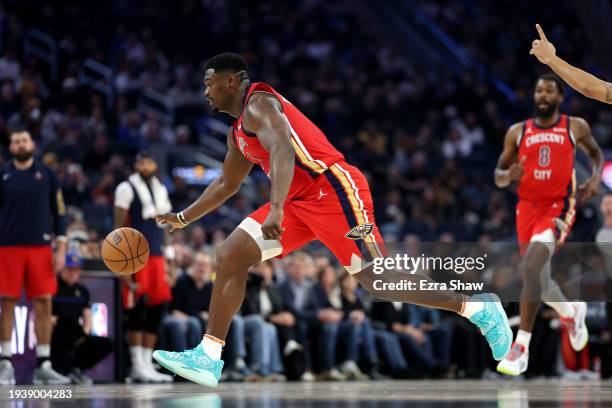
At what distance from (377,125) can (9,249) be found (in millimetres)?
12988

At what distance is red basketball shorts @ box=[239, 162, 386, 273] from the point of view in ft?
20.5

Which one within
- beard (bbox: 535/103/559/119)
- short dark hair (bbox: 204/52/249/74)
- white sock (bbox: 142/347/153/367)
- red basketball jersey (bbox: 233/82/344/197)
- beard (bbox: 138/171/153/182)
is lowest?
white sock (bbox: 142/347/153/367)

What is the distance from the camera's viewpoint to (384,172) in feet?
63.0

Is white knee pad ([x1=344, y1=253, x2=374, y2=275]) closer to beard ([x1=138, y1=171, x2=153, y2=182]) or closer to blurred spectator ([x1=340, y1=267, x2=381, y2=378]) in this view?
beard ([x1=138, y1=171, x2=153, y2=182])

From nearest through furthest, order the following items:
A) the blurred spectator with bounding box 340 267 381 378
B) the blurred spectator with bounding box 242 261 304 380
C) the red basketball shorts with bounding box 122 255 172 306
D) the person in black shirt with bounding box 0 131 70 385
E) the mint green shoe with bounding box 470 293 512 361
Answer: the mint green shoe with bounding box 470 293 512 361
the person in black shirt with bounding box 0 131 70 385
the red basketball shorts with bounding box 122 255 172 306
the blurred spectator with bounding box 242 261 304 380
the blurred spectator with bounding box 340 267 381 378

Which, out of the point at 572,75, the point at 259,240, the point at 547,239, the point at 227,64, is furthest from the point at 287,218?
the point at 547,239

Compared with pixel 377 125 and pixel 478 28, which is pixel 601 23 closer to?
pixel 478 28

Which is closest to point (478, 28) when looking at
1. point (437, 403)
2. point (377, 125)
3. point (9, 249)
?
point (377, 125)

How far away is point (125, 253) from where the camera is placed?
6.97 m

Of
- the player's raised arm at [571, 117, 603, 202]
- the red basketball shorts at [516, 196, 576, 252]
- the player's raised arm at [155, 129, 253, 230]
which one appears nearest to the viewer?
the player's raised arm at [155, 129, 253, 230]

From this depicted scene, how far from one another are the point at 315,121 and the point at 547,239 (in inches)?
499

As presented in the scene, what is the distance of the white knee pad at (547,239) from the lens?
28.5 ft

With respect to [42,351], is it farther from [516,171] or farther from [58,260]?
[516,171]

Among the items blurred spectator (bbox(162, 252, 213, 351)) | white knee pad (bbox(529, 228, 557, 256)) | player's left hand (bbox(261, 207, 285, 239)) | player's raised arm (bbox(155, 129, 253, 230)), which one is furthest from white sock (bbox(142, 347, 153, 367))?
player's left hand (bbox(261, 207, 285, 239))
